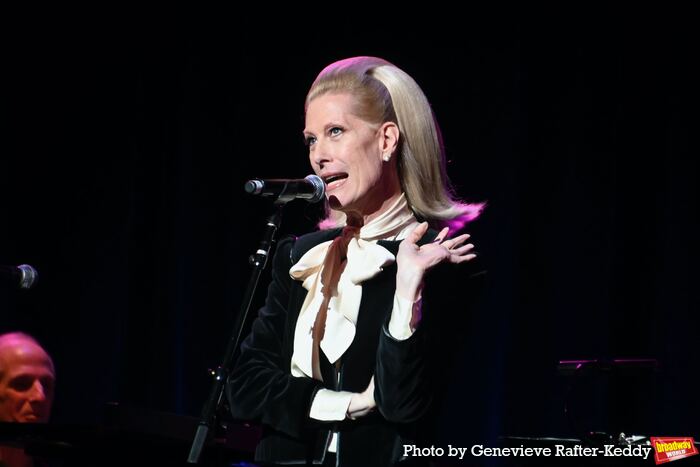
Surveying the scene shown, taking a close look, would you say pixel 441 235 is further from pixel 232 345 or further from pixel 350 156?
pixel 232 345

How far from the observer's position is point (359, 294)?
2801mm

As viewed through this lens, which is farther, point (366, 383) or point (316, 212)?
point (316, 212)

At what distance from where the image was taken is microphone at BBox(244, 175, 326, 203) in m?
2.63

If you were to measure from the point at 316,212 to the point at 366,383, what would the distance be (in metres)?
2.27

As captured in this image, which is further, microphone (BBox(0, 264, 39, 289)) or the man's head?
the man's head

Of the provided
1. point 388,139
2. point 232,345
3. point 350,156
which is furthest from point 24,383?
→ point 388,139

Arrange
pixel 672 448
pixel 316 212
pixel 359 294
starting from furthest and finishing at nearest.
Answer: pixel 316 212
pixel 672 448
pixel 359 294

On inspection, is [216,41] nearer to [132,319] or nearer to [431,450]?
[132,319]

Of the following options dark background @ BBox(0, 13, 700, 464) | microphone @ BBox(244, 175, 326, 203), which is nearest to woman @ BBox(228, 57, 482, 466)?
microphone @ BBox(244, 175, 326, 203)

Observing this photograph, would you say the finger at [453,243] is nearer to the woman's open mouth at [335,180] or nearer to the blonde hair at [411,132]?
the blonde hair at [411,132]

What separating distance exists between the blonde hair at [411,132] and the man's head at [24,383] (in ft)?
5.71

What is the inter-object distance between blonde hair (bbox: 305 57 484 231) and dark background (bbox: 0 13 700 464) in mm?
1360

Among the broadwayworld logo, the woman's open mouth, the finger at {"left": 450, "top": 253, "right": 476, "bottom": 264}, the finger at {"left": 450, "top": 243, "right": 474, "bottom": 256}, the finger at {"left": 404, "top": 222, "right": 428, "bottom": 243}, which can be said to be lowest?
the broadwayworld logo

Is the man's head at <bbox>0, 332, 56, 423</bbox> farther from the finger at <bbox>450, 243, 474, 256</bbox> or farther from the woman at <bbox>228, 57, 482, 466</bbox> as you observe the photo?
the finger at <bbox>450, 243, 474, 256</bbox>
